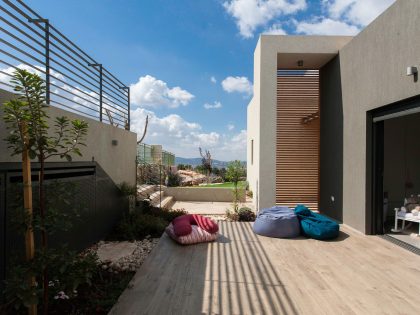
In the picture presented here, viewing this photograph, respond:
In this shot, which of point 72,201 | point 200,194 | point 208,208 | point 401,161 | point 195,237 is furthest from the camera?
point 200,194

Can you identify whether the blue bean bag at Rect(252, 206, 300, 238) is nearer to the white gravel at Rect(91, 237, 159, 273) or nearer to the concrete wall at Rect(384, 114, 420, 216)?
the white gravel at Rect(91, 237, 159, 273)

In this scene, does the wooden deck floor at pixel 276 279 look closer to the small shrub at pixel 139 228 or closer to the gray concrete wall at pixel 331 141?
the small shrub at pixel 139 228

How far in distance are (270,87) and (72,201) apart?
529 cm

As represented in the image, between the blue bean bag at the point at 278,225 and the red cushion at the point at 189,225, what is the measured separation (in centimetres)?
99

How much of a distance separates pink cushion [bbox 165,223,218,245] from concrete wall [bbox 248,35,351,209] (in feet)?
8.24

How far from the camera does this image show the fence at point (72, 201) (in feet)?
8.91

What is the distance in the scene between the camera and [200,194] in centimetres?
1309

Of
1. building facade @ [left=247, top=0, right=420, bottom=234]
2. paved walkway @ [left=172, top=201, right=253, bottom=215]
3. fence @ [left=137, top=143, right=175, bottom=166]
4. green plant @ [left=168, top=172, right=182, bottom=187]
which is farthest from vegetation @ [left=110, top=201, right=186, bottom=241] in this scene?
green plant @ [left=168, top=172, right=182, bottom=187]

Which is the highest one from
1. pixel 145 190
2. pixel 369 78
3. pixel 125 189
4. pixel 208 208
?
pixel 369 78

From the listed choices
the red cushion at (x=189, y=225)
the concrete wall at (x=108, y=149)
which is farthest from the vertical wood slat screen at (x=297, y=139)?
the concrete wall at (x=108, y=149)

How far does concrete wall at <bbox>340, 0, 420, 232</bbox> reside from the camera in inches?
193

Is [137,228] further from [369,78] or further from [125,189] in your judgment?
[369,78]

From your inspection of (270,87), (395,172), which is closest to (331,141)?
(395,172)

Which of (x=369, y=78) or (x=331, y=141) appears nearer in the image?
(x=369, y=78)
